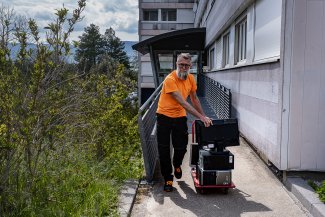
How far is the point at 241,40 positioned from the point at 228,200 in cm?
618

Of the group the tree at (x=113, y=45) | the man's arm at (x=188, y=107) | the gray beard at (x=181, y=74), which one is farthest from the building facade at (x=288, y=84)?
the tree at (x=113, y=45)

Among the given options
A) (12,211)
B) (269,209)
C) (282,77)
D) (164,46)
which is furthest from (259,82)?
(164,46)

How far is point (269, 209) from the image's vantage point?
474cm

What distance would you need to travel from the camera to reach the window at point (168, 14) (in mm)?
47906

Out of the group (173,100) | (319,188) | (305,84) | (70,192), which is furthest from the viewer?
(173,100)

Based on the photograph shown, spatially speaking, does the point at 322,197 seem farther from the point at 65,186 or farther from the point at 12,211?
the point at 12,211

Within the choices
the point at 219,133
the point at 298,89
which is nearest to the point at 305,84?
the point at 298,89

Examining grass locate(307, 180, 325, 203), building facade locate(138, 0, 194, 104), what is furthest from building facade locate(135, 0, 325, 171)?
building facade locate(138, 0, 194, 104)

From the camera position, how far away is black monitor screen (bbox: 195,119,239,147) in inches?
201

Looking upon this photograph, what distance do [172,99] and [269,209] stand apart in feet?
5.86

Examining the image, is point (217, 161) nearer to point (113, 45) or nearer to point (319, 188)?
point (319, 188)

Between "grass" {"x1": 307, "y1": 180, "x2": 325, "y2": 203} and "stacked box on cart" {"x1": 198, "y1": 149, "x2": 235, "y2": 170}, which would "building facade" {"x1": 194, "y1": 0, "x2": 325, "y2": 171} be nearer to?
"grass" {"x1": 307, "y1": 180, "x2": 325, "y2": 203}

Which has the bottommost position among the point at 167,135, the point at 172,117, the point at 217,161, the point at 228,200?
the point at 228,200

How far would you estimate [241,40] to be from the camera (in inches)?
412
